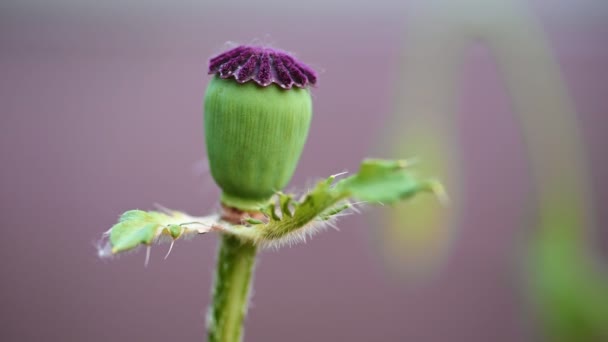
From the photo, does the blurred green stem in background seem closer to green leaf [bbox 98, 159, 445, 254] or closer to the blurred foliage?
the blurred foliage

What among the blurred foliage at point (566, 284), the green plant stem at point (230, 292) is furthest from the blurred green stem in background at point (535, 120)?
the green plant stem at point (230, 292)

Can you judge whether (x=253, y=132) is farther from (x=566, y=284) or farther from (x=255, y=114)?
(x=566, y=284)

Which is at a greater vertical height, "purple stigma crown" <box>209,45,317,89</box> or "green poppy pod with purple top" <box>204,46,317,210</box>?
"purple stigma crown" <box>209,45,317,89</box>

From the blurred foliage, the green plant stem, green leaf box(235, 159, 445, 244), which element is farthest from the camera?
the blurred foliage

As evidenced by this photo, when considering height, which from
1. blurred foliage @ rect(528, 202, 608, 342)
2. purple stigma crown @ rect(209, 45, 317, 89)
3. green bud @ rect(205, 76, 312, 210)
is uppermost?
purple stigma crown @ rect(209, 45, 317, 89)

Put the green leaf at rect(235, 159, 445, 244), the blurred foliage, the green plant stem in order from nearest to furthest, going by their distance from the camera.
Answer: the green leaf at rect(235, 159, 445, 244)
the green plant stem
the blurred foliage

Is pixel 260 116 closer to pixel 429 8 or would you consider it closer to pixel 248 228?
pixel 248 228

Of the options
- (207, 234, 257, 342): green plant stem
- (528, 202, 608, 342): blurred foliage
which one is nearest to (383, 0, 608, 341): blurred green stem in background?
(528, 202, 608, 342): blurred foliage

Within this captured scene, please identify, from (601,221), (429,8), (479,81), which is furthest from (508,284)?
(429,8)
